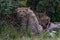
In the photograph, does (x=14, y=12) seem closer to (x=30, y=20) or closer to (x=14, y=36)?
(x=30, y=20)

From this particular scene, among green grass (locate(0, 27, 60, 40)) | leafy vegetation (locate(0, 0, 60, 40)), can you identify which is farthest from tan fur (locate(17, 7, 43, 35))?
green grass (locate(0, 27, 60, 40))

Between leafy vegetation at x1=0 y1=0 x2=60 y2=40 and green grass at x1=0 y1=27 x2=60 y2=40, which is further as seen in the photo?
leafy vegetation at x1=0 y1=0 x2=60 y2=40

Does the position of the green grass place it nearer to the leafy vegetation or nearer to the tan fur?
the leafy vegetation

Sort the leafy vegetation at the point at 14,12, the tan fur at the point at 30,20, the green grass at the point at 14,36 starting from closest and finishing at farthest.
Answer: the green grass at the point at 14,36
the leafy vegetation at the point at 14,12
the tan fur at the point at 30,20

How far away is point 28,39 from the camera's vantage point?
620 cm

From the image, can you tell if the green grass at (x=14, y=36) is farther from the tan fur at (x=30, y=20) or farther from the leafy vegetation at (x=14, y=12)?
the tan fur at (x=30, y=20)

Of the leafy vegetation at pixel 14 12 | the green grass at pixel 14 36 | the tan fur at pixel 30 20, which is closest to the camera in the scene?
the green grass at pixel 14 36

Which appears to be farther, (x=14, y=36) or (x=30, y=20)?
(x=30, y=20)

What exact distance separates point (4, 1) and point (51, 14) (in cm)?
230

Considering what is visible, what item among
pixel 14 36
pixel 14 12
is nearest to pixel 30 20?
pixel 14 12

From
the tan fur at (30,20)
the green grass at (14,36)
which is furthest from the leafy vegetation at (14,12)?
the tan fur at (30,20)

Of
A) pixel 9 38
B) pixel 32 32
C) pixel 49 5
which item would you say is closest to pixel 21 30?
pixel 32 32

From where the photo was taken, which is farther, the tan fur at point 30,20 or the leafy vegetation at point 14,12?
the tan fur at point 30,20

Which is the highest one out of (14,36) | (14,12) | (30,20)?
(14,12)
